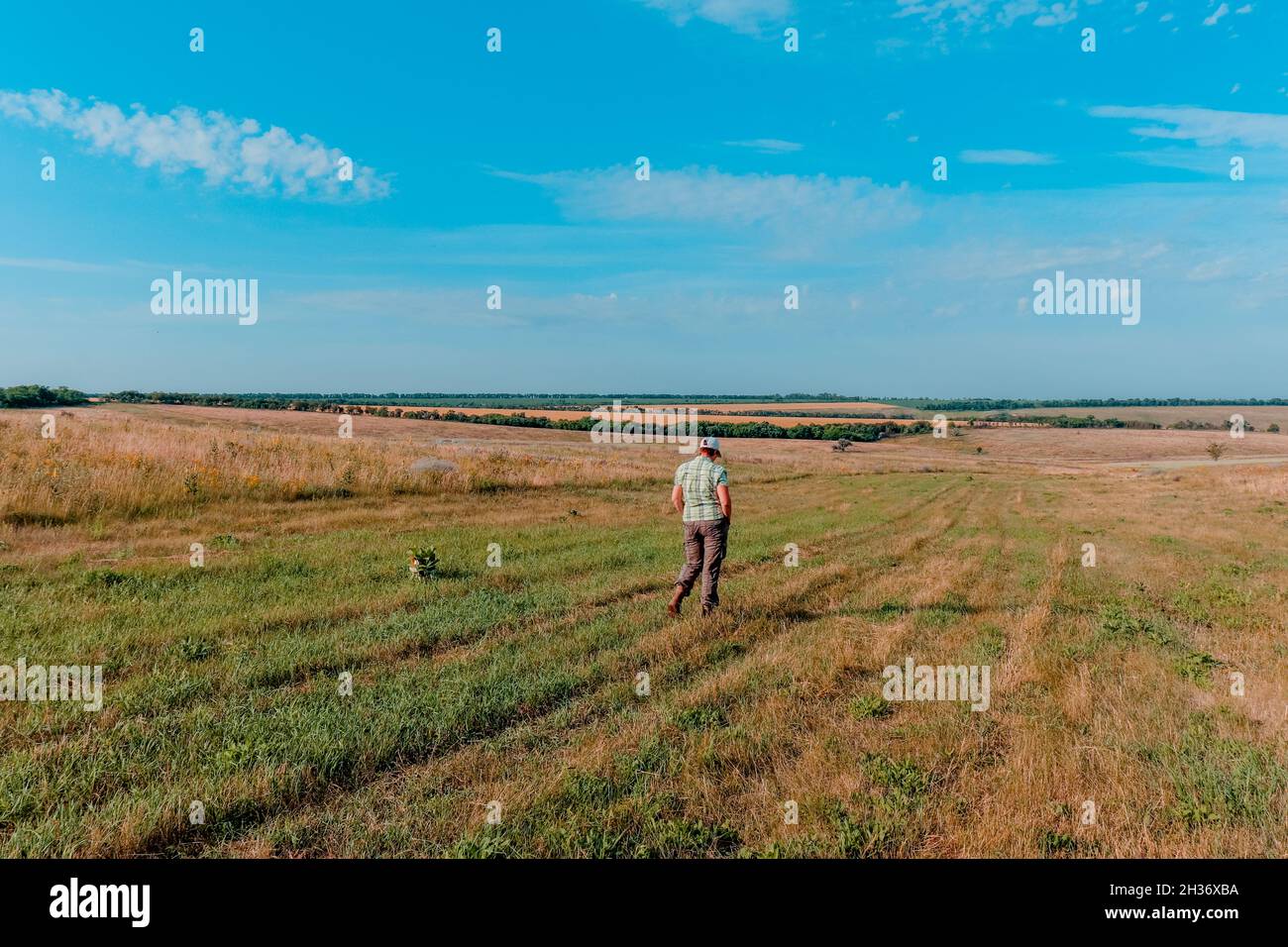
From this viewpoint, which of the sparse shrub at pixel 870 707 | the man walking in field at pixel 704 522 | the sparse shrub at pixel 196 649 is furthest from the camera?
the man walking in field at pixel 704 522

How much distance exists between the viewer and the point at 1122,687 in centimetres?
750

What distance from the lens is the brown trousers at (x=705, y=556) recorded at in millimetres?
9977

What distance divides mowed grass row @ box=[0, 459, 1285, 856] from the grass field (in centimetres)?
3

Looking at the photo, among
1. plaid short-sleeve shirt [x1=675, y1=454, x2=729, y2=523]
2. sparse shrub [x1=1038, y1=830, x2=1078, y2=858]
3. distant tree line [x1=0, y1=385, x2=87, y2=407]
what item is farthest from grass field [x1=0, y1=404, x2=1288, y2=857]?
distant tree line [x1=0, y1=385, x2=87, y2=407]

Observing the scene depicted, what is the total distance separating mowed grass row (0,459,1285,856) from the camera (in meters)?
4.61

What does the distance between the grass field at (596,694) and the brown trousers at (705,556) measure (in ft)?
1.54

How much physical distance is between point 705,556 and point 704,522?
0.51 meters

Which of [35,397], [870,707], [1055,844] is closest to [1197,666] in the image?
[870,707]

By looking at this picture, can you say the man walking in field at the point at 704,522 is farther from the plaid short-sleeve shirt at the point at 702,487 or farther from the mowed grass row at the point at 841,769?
the mowed grass row at the point at 841,769

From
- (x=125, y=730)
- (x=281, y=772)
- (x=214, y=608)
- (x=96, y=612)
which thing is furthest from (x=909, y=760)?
(x=96, y=612)

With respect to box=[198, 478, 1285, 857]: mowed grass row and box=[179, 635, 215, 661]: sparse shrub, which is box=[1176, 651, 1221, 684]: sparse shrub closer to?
box=[198, 478, 1285, 857]: mowed grass row

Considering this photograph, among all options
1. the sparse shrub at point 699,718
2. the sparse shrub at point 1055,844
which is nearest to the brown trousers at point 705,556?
the sparse shrub at point 699,718
